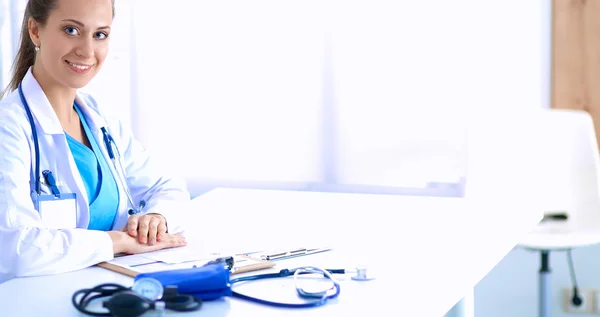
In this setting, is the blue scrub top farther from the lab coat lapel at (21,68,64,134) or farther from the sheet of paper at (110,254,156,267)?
the sheet of paper at (110,254,156,267)

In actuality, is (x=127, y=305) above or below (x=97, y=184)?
below

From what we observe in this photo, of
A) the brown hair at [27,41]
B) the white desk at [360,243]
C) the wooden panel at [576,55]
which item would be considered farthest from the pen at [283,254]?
the wooden panel at [576,55]

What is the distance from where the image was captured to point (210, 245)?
177 cm

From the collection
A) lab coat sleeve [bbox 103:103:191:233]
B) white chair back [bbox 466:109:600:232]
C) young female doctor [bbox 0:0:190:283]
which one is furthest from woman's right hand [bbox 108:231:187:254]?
white chair back [bbox 466:109:600:232]

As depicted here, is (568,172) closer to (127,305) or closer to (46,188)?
(46,188)

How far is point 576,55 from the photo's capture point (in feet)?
11.0

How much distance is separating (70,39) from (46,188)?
15.9 inches

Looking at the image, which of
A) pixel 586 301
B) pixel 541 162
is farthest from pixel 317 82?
pixel 586 301

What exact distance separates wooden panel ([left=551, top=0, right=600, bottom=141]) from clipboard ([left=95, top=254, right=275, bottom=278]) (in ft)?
7.12

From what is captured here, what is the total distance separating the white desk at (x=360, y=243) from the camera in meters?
1.35

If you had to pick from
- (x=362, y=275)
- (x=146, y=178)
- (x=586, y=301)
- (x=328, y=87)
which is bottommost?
(x=586, y=301)

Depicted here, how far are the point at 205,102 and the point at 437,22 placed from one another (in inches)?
48.2

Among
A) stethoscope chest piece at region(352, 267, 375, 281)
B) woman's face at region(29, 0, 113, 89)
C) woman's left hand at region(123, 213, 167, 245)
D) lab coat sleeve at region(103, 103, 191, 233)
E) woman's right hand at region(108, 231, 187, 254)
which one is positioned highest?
woman's face at region(29, 0, 113, 89)

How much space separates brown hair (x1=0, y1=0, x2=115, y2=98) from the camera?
6.51ft
